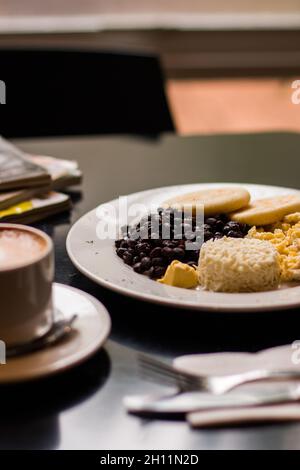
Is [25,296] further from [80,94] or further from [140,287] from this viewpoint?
[80,94]

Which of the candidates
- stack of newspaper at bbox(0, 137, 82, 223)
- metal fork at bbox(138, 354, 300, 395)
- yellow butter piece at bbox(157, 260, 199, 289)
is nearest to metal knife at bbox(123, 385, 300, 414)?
metal fork at bbox(138, 354, 300, 395)

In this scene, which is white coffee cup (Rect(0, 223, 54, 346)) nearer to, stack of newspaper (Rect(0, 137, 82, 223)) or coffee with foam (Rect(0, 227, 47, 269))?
coffee with foam (Rect(0, 227, 47, 269))

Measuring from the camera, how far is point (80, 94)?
1.97 meters

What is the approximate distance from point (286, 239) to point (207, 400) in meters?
0.42

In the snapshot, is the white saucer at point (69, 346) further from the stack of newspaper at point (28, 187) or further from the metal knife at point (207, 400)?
the stack of newspaper at point (28, 187)

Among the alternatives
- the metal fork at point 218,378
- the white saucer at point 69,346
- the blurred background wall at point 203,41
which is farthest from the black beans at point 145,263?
the blurred background wall at point 203,41

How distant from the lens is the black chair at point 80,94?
1.94 metres

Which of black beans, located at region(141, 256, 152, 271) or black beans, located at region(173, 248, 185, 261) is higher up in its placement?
black beans, located at region(173, 248, 185, 261)

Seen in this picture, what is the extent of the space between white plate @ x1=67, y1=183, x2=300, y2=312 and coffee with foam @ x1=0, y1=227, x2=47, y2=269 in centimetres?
13

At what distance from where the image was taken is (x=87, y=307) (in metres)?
0.78

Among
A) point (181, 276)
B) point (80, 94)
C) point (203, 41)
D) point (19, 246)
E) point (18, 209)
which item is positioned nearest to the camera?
point (19, 246)

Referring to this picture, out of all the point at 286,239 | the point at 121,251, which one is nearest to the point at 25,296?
the point at 121,251

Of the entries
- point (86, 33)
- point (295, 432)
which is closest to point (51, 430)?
point (295, 432)

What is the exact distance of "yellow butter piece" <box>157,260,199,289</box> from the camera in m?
0.88
